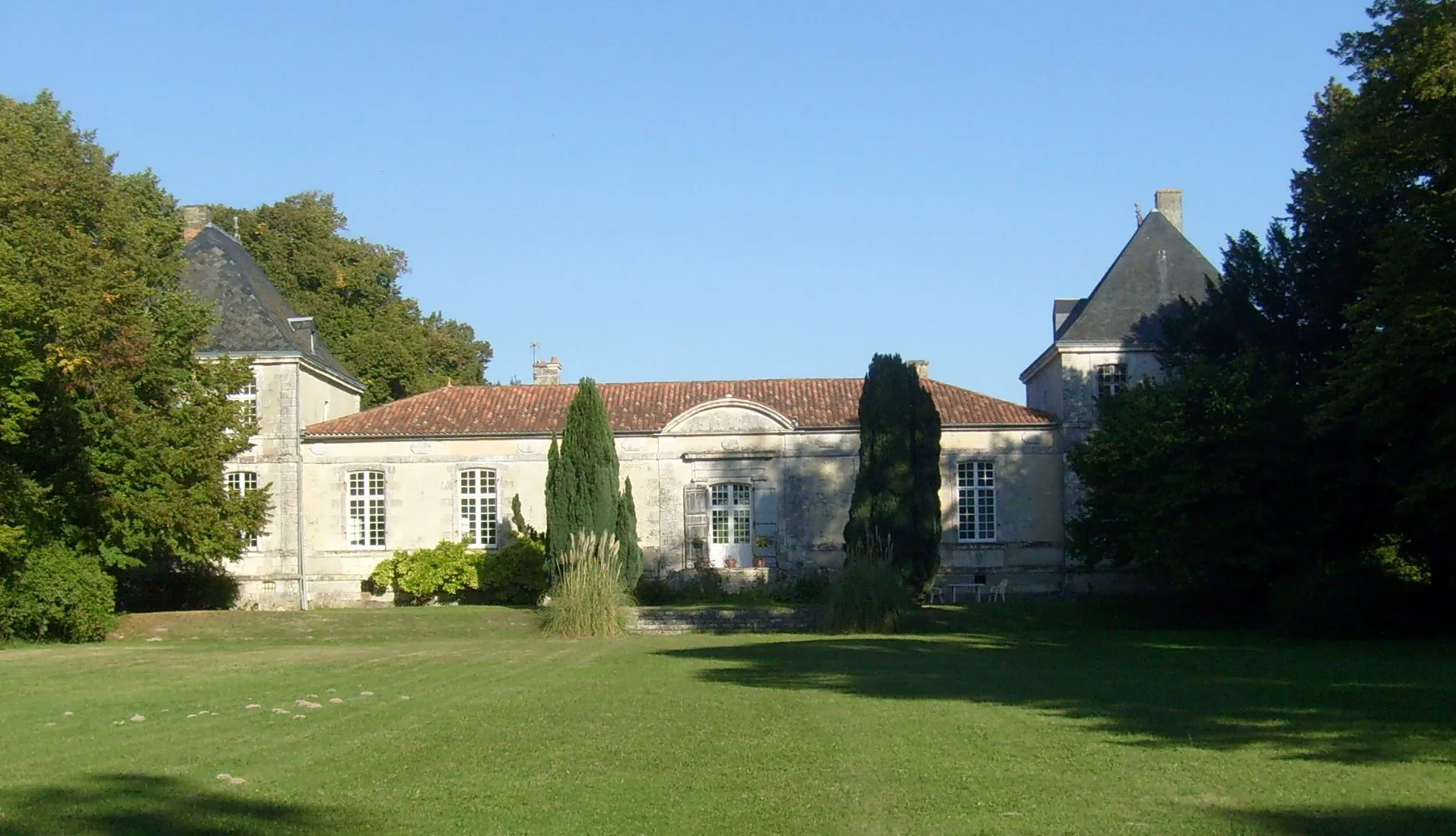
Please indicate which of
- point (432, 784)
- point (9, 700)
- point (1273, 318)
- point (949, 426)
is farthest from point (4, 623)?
point (1273, 318)

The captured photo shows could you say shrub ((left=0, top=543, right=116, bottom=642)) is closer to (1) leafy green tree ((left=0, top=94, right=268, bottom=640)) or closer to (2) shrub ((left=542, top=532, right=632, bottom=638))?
(1) leafy green tree ((left=0, top=94, right=268, bottom=640))

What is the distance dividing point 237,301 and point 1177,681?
83.5ft

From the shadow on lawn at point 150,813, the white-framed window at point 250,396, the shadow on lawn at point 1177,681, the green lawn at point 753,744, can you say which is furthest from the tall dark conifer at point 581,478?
the shadow on lawn at point 150,813

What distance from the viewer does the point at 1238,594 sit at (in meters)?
23.6

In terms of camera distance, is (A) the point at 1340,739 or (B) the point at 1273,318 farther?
(B) the point at 1273,318

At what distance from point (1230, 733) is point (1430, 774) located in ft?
6.05

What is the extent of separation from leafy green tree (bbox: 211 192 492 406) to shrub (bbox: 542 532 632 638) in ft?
62.2

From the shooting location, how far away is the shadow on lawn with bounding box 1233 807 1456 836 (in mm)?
6254

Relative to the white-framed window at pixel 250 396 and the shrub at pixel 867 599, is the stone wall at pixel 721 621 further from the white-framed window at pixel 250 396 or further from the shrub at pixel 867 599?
the white-framed window at pixel 250 396

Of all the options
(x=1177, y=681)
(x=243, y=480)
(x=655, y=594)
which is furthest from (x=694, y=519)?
(x=1177, y=681)

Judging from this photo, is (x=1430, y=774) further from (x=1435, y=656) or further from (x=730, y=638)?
(x=730, y=638)

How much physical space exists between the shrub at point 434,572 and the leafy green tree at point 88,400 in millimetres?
4739

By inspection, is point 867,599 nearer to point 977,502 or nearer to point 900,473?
point 900,473

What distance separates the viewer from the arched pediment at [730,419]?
32.0 meters
